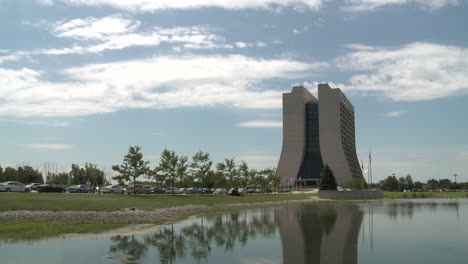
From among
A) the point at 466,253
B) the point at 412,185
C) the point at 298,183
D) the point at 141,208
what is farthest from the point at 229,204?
the point at 412,185

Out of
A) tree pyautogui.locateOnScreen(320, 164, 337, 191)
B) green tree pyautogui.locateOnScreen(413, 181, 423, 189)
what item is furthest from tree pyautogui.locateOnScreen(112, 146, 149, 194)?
green tree pyautogui.locateOnScreen(413, 181, 423, 189)

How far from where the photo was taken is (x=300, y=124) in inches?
6939

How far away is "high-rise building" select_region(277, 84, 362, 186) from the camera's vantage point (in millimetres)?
169875

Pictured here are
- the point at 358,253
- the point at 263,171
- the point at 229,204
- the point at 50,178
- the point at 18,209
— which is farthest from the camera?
the point at 50,178

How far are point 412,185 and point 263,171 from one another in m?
107

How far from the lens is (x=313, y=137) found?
7160 inches

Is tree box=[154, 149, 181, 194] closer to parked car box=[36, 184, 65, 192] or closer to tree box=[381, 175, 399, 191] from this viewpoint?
parked car box=[36, 184, 65, 192]

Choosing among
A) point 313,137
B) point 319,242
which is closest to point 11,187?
point 319,242

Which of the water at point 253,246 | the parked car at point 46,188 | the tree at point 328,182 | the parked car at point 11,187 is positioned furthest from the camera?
the tree at point 328,182

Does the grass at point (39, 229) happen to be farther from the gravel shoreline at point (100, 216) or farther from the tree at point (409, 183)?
the tree at point (409, 183)

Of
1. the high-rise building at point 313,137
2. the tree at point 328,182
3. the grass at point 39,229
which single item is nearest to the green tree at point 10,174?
the tree at point 328,182

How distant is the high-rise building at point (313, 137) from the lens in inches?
6688

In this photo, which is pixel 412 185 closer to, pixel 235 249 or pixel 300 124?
pixel 300 124

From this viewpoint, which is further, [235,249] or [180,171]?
[180,171]
